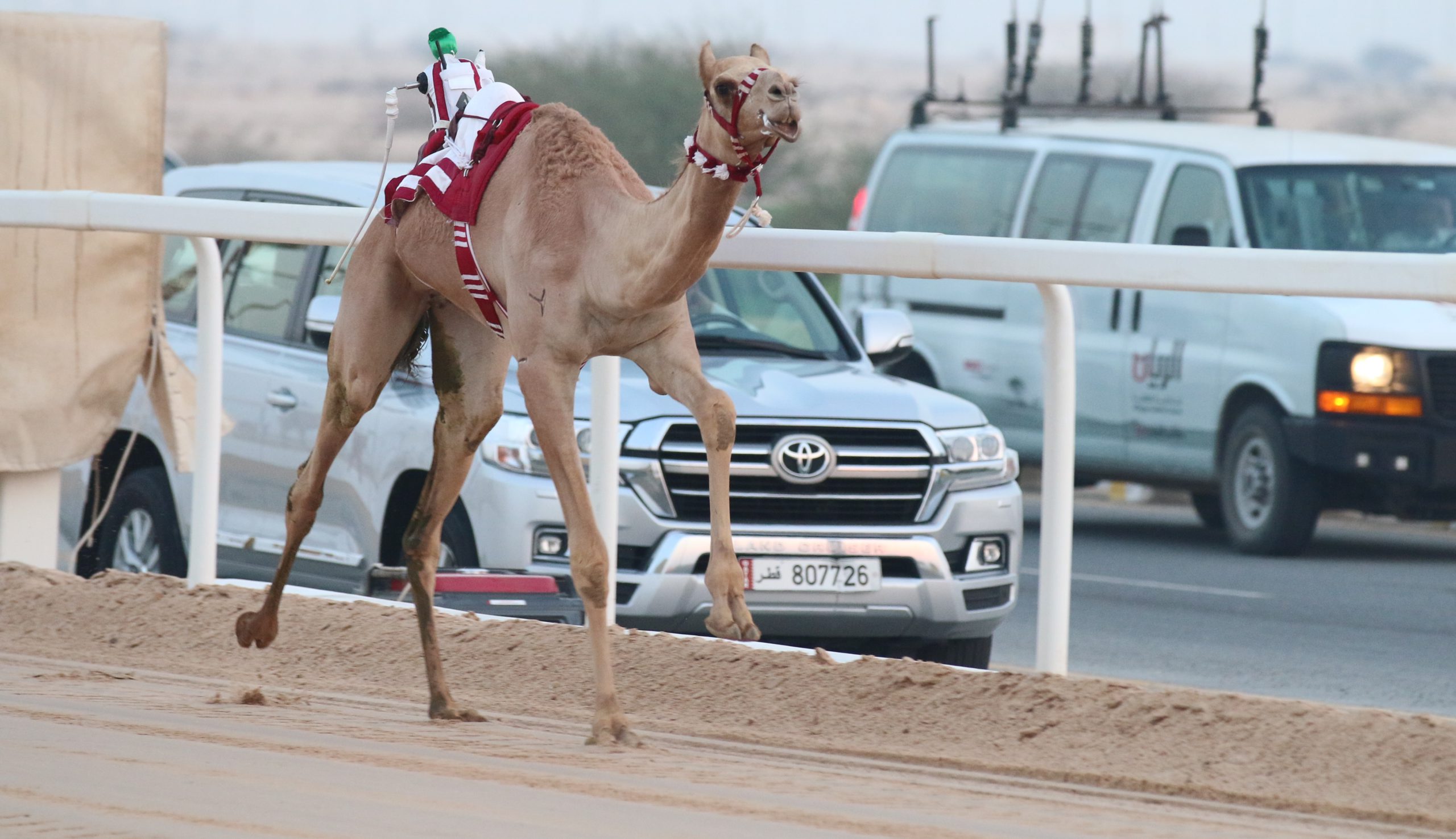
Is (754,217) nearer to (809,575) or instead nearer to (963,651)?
(809,575)

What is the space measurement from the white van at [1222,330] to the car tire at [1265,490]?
1cm

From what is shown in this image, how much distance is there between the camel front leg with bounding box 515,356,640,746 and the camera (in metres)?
5.50

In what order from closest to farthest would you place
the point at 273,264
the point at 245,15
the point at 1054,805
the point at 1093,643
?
the point at 1054,805 → the point at 273,264 → the point at 1093,643 → the point at 245,15

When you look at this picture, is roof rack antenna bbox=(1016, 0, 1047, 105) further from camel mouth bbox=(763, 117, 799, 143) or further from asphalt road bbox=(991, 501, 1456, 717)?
camel mouth bbox=(763, 117, 799, 143)

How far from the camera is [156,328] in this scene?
27.8 feet

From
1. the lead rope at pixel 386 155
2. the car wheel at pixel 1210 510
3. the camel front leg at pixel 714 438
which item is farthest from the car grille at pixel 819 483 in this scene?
the car wheel at pixel 1210 510

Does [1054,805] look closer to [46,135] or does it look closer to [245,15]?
[46,135]

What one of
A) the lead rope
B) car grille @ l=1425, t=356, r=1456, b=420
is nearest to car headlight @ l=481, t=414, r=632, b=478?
the lead rope

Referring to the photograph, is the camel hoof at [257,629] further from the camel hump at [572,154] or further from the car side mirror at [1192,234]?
the car side mirror at [1192,234]

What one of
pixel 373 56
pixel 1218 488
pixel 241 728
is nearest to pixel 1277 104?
pixel 373 56

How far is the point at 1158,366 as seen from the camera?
14273mm

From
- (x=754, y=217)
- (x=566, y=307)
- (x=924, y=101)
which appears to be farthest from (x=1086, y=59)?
(x=566, y=307)

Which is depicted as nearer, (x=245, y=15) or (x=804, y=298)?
(x=804, y=298)

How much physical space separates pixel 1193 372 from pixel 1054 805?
9.56 m
